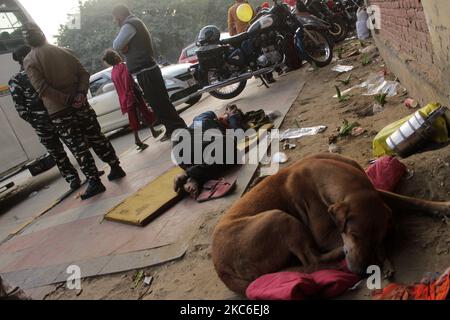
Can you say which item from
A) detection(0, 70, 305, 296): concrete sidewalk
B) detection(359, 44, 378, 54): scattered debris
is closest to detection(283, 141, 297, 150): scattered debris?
detection(0, 70, 305, 296): concrete sidewalk

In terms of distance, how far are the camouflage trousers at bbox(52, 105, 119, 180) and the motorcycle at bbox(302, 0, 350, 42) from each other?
22.2 ft

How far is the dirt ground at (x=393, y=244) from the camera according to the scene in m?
2.36

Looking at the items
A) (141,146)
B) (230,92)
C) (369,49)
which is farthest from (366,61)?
(141,146)

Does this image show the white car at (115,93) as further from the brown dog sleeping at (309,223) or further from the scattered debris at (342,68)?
the brown dog sleeping at (309,223)

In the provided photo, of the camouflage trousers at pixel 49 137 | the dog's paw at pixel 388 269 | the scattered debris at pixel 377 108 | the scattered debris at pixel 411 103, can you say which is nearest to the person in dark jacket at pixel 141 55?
the camouflage trousers at pixel 49 137

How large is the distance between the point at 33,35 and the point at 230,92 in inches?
193

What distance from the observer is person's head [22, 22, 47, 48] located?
549 cm

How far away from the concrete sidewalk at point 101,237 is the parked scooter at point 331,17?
15.9 ft

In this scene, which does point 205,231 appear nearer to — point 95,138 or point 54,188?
point 95,138

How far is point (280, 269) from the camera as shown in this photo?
2.51m

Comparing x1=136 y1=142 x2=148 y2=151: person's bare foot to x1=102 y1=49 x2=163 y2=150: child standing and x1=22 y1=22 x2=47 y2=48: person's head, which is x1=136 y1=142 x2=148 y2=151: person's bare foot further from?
x1=22 y1=22 x2=47 y2=48: person's head

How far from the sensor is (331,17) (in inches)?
433
